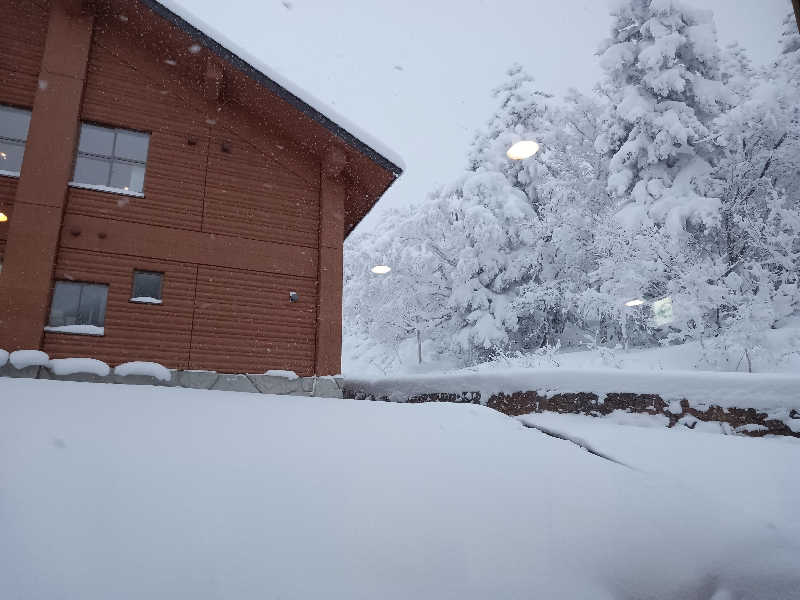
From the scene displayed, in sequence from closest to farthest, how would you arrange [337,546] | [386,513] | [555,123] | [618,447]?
[337,546]
[386,513]
[618,447]
[555,123]

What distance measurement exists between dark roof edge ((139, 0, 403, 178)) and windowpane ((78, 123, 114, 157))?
2303 millimetres

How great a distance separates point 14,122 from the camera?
8.73 m

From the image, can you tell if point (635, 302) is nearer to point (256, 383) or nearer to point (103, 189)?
point (256, 383)

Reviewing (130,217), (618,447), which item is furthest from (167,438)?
(130,217)

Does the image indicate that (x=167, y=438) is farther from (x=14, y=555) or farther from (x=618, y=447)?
(x=618, y=447)

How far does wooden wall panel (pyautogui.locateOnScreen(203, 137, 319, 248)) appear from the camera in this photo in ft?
30.9

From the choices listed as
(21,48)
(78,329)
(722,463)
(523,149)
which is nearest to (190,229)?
(78,329)

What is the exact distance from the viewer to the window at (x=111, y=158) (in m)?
8.90

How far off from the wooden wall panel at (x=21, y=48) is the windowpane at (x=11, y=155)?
2.31ft

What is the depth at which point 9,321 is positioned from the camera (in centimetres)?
746

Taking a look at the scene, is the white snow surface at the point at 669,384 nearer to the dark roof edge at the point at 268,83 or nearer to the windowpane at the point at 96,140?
the dark roof edge at the point at 268,83

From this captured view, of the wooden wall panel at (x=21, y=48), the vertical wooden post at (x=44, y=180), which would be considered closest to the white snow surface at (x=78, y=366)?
the vertical wooden post at (x=44, y=180)

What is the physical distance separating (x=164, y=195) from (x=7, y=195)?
2336mm

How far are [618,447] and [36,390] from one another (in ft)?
11.4
